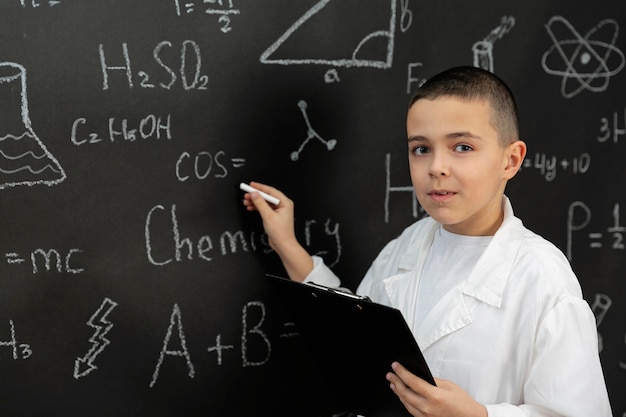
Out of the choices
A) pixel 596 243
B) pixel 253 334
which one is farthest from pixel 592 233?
pixel 253 334

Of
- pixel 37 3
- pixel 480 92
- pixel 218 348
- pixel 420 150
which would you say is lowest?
pixel 218 348

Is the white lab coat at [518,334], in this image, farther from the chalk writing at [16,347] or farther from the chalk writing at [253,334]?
the chalk writing at [16,347]

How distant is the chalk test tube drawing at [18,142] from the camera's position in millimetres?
1479

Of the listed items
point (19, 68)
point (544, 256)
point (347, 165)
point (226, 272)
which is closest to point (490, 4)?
point (347, 165)

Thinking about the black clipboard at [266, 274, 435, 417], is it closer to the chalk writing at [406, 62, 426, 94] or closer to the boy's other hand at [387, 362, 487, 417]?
the boy's other hand at [387, 362, 487, 417]

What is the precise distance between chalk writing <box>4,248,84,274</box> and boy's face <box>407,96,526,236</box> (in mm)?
695

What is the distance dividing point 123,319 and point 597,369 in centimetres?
92

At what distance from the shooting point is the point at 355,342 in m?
1.38

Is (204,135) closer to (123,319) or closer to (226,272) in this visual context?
(226,272)

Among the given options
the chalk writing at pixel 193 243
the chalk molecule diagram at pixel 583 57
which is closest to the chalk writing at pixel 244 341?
the chalk writing at pixel 193 243

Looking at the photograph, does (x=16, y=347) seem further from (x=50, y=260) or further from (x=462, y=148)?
(x=462, y=148)

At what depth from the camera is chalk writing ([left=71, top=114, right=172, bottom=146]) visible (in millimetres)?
1538

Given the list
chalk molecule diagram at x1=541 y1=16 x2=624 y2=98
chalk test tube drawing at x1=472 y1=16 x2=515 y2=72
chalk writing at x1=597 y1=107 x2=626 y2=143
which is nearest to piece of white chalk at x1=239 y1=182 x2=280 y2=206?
chalk test tube drawing at x1=472 y1=16 x2=515 y2=72

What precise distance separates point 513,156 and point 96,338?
0.90 m
